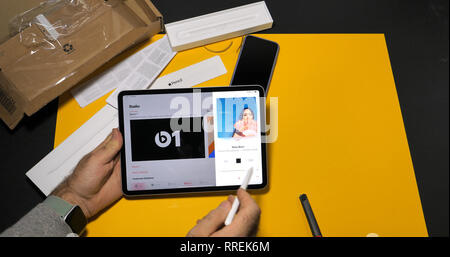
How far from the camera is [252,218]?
679 mm

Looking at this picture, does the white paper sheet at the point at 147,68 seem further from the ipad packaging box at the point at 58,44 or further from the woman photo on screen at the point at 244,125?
the woman photo on screen at the point at 244,125

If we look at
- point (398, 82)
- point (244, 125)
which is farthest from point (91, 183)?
point (398, 82)

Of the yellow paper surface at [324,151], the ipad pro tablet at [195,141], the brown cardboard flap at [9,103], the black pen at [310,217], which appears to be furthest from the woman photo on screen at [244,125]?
the brown cardboard flap at [9,103]

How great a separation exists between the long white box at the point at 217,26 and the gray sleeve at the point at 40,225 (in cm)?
60

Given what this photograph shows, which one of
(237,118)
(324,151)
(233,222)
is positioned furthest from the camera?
(324,151)

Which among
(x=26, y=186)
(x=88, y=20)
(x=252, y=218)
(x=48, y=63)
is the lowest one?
(x=252, y=218)

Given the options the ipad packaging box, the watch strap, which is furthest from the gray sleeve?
the ipad packaging box

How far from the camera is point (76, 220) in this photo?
0.74 metres

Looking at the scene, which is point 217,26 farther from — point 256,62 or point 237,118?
point 237,118

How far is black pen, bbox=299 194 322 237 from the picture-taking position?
0.79 m

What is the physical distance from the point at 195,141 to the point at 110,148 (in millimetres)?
230
